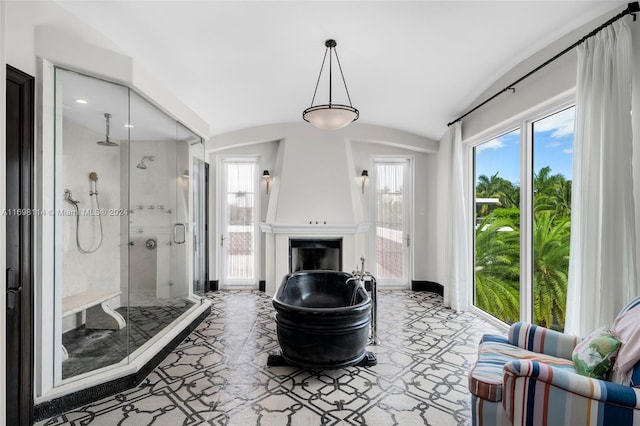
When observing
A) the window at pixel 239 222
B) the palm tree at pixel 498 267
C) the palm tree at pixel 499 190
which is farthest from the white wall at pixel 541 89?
the window at pixel 239 222

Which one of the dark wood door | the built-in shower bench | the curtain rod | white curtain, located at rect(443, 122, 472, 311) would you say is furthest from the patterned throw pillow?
the built-in shower bench

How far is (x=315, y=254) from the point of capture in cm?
554

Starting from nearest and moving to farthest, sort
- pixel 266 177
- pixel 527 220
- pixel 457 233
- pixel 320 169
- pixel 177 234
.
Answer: pixel 527 220
pixel 177 234
pixel 457 233
pixel 320 169
pixel 266 177

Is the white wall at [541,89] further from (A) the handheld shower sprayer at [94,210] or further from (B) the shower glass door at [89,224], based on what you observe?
(A) the handheld shower sprayer at [94,210]

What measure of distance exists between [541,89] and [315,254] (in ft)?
12.4

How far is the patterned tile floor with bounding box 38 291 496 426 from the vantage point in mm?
2162

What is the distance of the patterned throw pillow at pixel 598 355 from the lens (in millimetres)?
1640

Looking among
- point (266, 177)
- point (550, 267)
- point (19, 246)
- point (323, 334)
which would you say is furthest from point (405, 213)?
point (19, 246)

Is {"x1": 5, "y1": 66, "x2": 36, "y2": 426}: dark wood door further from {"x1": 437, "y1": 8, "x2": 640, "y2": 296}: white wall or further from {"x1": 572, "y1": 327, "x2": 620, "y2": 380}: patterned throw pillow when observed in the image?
{"x1": 437, "y1": 8, "x2": 640, "y2": 296}: white wall

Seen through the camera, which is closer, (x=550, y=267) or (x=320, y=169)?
(x=550, y=267)

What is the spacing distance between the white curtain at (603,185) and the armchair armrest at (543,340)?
244 mm

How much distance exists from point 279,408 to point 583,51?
3271 mm

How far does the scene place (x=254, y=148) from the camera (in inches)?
221

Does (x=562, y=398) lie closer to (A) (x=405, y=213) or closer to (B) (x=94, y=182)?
(B) (x=94, y=182)
